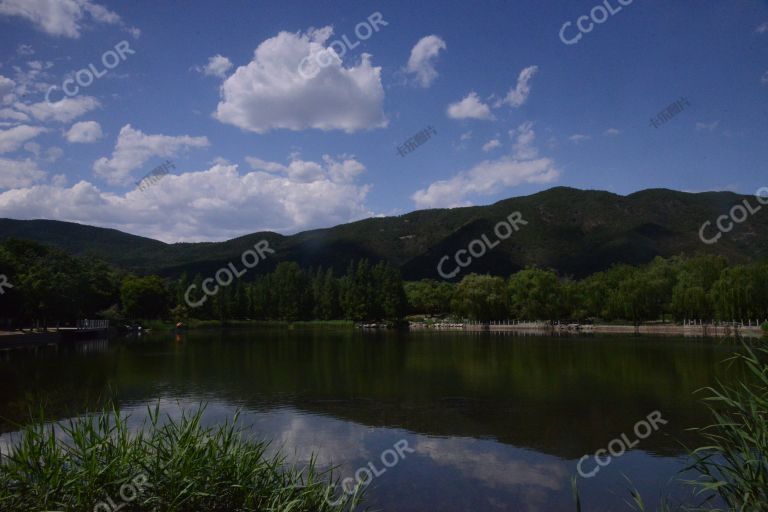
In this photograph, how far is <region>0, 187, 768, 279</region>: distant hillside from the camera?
4616 inches

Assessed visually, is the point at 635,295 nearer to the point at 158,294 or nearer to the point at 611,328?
the point at 611,328

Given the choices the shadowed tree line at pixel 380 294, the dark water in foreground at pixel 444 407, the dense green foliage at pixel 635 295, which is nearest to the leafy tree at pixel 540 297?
the dense green foliage at pixel 635 295

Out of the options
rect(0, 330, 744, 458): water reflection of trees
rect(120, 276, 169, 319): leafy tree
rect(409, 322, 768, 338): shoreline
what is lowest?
rect(409, 322, 768, 338): shoreline

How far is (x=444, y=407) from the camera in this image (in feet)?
58.2

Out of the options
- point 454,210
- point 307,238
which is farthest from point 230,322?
point 454,210

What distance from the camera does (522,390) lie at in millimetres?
21125

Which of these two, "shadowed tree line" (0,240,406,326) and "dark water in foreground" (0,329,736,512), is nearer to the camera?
"dark water in foreground" (0,329,736,512)

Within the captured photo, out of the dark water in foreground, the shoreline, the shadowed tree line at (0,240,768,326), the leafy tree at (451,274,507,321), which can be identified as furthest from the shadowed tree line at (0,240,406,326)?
the dark water in foreground

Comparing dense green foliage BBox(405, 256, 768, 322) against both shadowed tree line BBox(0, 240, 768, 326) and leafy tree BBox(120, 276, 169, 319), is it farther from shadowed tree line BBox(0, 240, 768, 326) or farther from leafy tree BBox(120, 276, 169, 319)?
leafy tree BBox(120, 276, 169, 319)

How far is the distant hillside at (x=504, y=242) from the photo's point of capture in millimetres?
117250

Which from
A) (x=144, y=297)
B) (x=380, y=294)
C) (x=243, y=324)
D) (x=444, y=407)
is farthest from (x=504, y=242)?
(x=444, y=407)

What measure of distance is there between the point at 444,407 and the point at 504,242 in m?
125

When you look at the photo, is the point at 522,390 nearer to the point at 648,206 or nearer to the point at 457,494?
the point at 457,494

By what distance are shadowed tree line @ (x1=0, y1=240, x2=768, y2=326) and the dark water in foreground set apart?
78.2 ft
